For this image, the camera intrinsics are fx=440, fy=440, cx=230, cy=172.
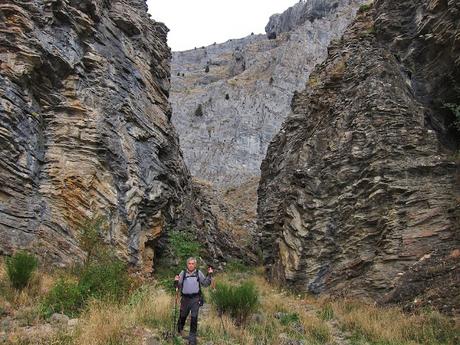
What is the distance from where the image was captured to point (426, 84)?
15.9 meters

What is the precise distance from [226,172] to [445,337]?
40.3m

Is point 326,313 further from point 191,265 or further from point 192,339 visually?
point 192,339

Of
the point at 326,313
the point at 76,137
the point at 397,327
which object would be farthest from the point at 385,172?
the point at 76,137

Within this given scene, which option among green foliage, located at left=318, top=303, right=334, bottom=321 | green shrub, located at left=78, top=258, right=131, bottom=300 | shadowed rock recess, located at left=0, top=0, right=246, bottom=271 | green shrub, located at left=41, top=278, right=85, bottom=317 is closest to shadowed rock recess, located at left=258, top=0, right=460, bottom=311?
green foliage, located at left=318, top=303, right=334, bottom=321

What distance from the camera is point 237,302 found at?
8.89 m

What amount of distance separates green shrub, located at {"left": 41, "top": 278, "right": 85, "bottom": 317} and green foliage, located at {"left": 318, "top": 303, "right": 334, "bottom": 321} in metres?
5.44

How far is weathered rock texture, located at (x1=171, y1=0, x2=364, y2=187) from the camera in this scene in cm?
4994

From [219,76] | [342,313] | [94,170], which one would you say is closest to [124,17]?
[94,170]

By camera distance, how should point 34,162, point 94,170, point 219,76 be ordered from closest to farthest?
point 34,162 → point 94,170 → point 219,76

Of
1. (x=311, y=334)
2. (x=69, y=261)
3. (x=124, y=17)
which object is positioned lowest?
(x=311, y=334)

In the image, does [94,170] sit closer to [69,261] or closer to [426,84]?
[69,261]

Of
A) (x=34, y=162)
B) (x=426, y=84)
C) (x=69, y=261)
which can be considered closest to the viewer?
(x=69, y=261)

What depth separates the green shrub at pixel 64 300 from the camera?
24.8 feet

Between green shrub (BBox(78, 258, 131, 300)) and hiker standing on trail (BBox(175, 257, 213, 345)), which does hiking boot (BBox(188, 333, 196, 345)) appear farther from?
green shrub (BBox(78, 258, 131, 300))
